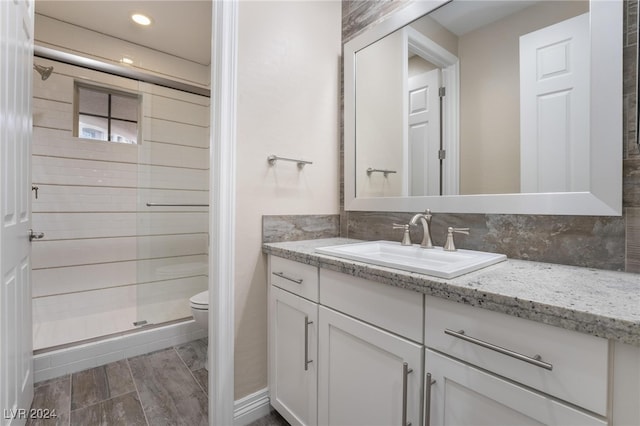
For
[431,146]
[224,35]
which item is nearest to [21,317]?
[224,35]

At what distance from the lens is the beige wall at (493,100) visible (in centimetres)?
115

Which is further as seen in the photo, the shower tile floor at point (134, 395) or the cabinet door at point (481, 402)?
the shower tile floor at point (134, 395)

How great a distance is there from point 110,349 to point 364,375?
6.02ft

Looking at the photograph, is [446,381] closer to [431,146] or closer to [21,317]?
[431,146]

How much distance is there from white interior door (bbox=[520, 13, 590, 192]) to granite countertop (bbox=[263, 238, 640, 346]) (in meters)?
0.32

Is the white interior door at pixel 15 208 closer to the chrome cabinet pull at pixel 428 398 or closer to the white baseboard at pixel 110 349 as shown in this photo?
the white baseboard at pixel 110 349

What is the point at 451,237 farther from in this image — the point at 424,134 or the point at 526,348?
the point at 526,348

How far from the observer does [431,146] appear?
1451 mm

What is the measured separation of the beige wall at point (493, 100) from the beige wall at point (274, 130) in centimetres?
78

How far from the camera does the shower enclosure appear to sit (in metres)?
2.22

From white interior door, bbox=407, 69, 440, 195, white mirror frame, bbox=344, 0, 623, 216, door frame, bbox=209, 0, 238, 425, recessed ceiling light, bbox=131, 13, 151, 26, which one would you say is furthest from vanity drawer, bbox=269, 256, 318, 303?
recessed ceiling light, bbox=131, 13, 151, 26

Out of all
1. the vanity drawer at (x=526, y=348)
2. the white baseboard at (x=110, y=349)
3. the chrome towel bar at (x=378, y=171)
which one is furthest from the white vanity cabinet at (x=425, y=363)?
the white baseboard at (x=110, y=349)

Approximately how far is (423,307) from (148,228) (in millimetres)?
2479

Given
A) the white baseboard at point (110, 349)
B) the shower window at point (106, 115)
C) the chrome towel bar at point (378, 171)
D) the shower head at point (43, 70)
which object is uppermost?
the shower head at point (43, 70)
